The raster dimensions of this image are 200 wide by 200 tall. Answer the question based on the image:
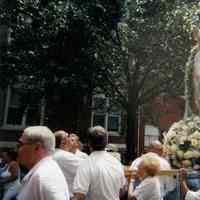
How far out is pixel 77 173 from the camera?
445cm

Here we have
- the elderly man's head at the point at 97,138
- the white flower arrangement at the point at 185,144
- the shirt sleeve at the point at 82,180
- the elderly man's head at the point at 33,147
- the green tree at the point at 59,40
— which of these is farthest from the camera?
the green tree at the point at 59,40

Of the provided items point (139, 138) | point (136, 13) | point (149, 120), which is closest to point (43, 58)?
point (136, 13)

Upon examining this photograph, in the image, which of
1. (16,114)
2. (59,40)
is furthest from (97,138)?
(16,114)

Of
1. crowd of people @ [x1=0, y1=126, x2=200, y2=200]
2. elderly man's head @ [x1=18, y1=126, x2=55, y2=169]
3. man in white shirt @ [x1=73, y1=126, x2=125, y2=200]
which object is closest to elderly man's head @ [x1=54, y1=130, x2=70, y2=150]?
crowd of people @ [x1=0, y1=126, x2=200, y2=200]

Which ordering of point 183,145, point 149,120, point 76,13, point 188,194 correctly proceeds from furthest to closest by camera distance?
point 149,120 < point 76,13 < point 183,145 < point 188,194

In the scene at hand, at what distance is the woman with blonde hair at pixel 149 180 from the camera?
4.93m

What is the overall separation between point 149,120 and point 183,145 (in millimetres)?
18195

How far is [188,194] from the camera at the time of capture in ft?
14.0

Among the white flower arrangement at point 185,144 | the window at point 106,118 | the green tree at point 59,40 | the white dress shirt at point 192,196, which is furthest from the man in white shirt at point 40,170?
the window at point 106,118

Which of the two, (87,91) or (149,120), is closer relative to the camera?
(87,91)

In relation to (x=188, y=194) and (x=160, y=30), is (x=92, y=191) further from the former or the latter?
(x=160, y=30)

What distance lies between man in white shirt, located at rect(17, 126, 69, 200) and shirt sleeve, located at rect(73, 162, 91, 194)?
0.96 m

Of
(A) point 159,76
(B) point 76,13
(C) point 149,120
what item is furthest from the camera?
(C) point 149,120

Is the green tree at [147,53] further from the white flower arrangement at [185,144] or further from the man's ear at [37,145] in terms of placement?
the man's ear at [37,145]
